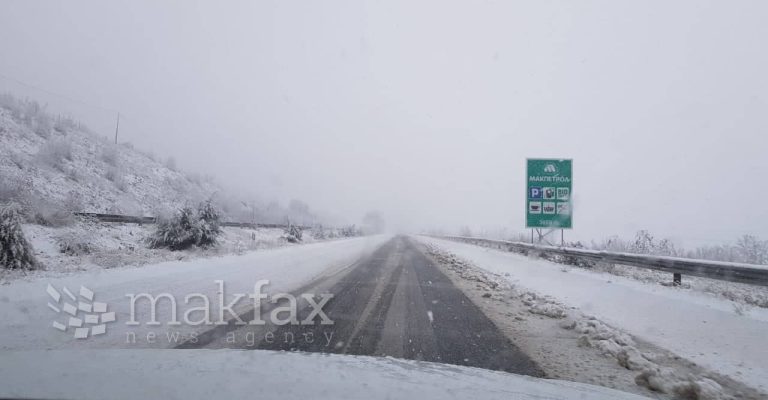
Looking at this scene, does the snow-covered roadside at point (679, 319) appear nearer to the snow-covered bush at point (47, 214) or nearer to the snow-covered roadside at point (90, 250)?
the snow-covered roadside at point (90, 250)

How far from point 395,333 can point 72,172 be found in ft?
91.3

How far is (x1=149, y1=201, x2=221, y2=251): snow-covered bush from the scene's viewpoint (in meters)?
18.0

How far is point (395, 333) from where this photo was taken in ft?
19.1

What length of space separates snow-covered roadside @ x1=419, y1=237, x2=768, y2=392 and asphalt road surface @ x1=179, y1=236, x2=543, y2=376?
2.02 meters

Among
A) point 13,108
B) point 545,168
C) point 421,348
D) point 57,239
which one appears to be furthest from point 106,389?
point 13,108

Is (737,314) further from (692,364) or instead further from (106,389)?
(106,389)

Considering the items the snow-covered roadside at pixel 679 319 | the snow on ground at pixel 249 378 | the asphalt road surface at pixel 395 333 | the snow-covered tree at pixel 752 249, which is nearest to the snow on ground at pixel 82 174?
the asphalt road surface at pixel 395 333

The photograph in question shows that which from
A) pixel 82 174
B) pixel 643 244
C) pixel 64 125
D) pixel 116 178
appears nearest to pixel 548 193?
pixel 643 244

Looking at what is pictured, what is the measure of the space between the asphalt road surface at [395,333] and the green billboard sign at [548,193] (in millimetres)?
11522

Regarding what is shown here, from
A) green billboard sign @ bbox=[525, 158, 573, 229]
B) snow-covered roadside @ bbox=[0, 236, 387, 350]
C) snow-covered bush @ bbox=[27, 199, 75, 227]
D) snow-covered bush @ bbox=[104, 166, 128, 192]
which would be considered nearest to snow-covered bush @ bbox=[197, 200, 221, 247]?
snow-covered roadside @ bbox=[0, 236, 387, 350]

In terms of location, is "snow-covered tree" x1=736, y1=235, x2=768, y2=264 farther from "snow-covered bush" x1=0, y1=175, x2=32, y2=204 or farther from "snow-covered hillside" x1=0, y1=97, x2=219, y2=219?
"snow-covered bush" x1=0, y1=175, x2=32, y2=204

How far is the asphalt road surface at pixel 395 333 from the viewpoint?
4777mm

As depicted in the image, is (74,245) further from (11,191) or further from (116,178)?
(116,178)

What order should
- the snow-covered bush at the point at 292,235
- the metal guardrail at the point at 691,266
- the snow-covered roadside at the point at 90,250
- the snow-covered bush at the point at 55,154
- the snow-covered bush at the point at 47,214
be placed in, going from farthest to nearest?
the snow-covered bush at the point at 292,235 < the snow-covered bush at the point at 55,154 < the snow-covered bush at the point at 47,214 < the snow-covered roadside at the point at 90,250 < the metal guardrail at the point at 691,266
